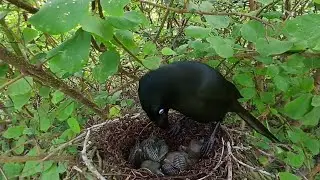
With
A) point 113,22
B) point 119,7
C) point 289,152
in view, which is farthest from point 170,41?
point 119,7

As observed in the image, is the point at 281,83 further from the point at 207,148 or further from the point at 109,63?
the point at 109,63

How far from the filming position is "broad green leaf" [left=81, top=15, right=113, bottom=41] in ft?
3.23

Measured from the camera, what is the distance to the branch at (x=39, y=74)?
4.54 feet

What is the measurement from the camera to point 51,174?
148 cm

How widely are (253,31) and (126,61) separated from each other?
2.78 ft

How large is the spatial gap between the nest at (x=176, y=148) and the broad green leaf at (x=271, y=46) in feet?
1.14

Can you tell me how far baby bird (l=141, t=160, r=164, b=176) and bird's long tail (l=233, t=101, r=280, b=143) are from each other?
0.38 metres

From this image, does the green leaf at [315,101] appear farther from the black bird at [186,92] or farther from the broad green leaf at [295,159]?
the black bird at [186,92]

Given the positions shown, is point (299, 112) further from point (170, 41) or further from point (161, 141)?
point (170, 41)

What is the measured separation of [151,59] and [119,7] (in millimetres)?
694

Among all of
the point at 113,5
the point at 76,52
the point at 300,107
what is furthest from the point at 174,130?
the point at 113,5

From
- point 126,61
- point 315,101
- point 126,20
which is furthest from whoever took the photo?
point 126,61

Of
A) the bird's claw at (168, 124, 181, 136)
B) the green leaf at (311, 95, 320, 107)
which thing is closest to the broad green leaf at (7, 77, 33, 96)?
the bird's claw at (168, 124, 181, 136)

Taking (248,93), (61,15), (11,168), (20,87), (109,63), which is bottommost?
(11,168)
